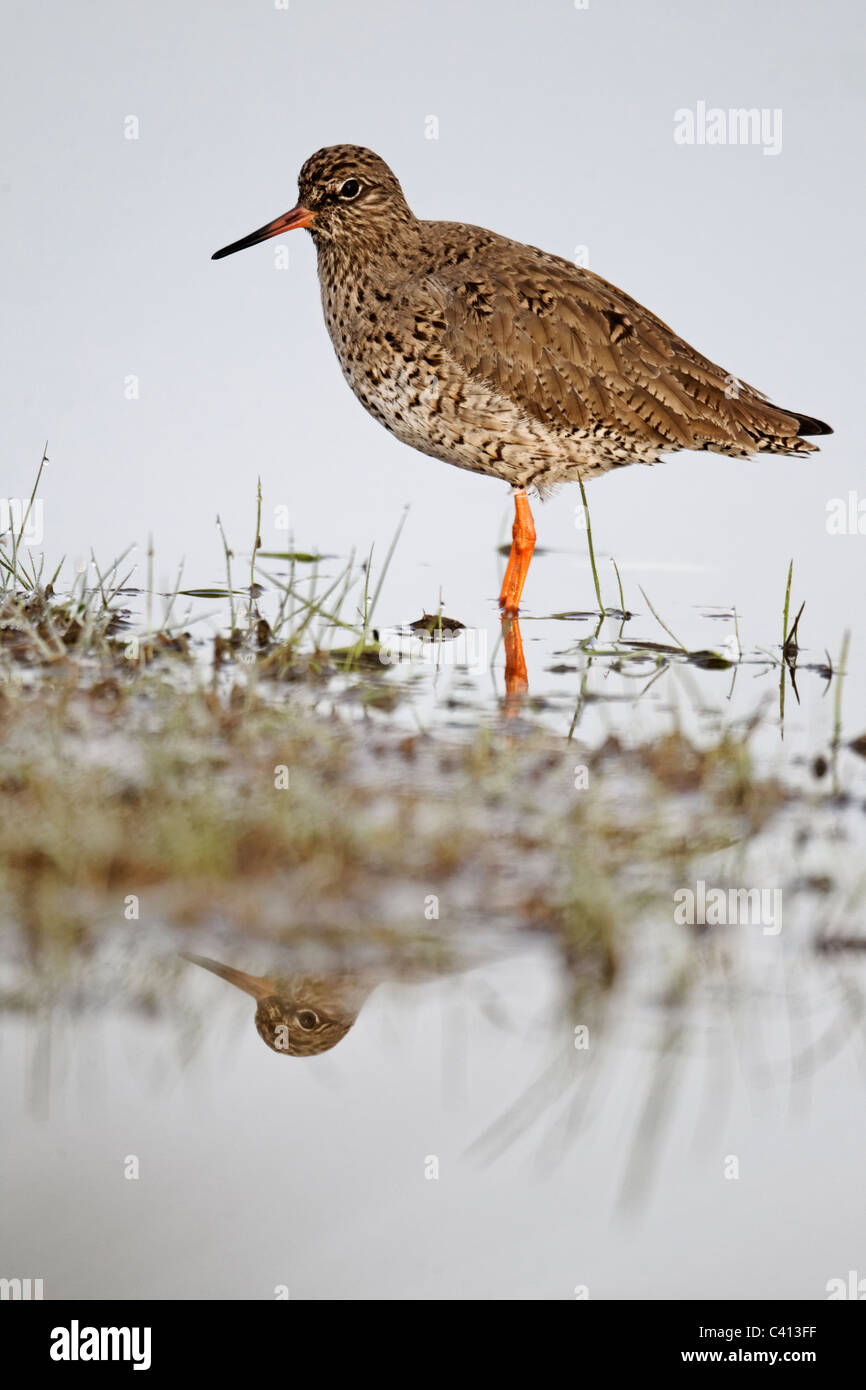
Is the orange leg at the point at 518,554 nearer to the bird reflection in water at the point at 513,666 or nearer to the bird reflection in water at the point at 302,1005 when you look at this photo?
the bird reflection in water at the point at 513,666

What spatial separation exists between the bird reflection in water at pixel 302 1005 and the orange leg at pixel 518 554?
475 centimetres

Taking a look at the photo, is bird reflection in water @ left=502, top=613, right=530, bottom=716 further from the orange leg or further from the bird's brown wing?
the bird's brown wing

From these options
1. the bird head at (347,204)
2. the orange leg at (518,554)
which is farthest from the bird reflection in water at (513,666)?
the bird head at (347,204)

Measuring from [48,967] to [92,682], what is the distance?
2.49 metres

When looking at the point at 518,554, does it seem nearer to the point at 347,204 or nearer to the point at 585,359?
the point at 585,359

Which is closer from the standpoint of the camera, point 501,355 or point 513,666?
point 513,666

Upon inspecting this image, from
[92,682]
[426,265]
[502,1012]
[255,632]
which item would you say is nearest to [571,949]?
[502,1012]

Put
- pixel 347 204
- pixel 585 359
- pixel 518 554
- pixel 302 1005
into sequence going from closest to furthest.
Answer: pixel 302 1005, pixel 585 359, pixel 347 204, pixel 518 554

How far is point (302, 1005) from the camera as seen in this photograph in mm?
3941

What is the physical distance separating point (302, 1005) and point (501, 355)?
468 cm

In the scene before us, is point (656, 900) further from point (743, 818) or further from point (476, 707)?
point (476, 707)

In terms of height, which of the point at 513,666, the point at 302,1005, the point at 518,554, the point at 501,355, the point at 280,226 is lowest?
the point at 302,1005

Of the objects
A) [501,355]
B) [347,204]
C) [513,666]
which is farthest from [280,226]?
[513,666]

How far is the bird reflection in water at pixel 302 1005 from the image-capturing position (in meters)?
3.89
